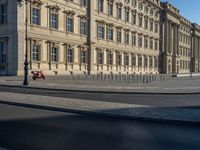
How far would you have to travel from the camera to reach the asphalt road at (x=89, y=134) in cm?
699

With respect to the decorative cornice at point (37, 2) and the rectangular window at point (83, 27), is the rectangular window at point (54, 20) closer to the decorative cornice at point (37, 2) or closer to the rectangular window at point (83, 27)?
the decorative cornice at point (37, 2)

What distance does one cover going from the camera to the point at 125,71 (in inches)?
2746

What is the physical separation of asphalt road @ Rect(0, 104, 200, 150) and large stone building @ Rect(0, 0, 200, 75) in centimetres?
2453

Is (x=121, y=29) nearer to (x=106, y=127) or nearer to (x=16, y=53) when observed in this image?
(x=16, y=53)

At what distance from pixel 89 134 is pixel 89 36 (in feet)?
161

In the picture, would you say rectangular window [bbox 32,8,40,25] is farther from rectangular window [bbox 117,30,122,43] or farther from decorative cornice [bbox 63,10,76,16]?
rectangular window [bbox 117,30,122,43]

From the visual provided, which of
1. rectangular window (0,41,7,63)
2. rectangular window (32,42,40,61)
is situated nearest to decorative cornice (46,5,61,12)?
rectangular window (32,42,40,61)

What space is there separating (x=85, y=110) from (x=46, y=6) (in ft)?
119

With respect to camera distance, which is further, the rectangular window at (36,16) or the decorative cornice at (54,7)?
the decorative cornice at (54,7)

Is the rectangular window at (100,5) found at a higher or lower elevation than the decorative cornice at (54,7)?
higher

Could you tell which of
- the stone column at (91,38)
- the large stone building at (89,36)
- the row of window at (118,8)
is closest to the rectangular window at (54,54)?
the large stone building at (89,36)

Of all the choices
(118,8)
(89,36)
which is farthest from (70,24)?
(118,8)

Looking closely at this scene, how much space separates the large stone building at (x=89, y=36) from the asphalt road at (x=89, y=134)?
2453cm

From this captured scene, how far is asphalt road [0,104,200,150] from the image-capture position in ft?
22.9
